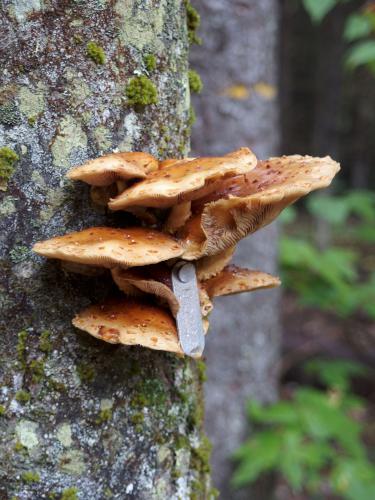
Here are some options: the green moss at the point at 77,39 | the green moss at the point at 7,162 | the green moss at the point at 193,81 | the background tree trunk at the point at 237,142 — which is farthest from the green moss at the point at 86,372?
the background tree trunk at the point at 237,142

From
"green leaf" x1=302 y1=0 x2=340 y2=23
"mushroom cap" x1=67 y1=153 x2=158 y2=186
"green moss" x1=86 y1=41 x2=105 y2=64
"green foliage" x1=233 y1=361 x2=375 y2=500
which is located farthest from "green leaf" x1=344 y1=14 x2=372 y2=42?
"mushroom cap" x1=67 y1=153 x2=158 y2=186

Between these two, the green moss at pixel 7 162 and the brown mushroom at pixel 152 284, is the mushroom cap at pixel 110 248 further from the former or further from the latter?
the green moss at pixel 7 162

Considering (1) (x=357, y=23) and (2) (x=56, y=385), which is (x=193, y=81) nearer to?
(2) (x=56, y=385)

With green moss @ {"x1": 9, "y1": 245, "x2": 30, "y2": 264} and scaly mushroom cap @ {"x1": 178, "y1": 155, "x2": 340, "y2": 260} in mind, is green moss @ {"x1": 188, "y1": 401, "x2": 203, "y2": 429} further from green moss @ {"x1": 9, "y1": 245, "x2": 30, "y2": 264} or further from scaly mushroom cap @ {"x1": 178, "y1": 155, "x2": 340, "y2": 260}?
green moss @ {"x1": 9, "y1": 245, "x2": 30, "y2": 264}

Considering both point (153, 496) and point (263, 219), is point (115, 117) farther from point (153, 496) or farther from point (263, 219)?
point (153, 496)

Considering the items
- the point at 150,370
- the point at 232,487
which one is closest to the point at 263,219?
the point at 150,370
